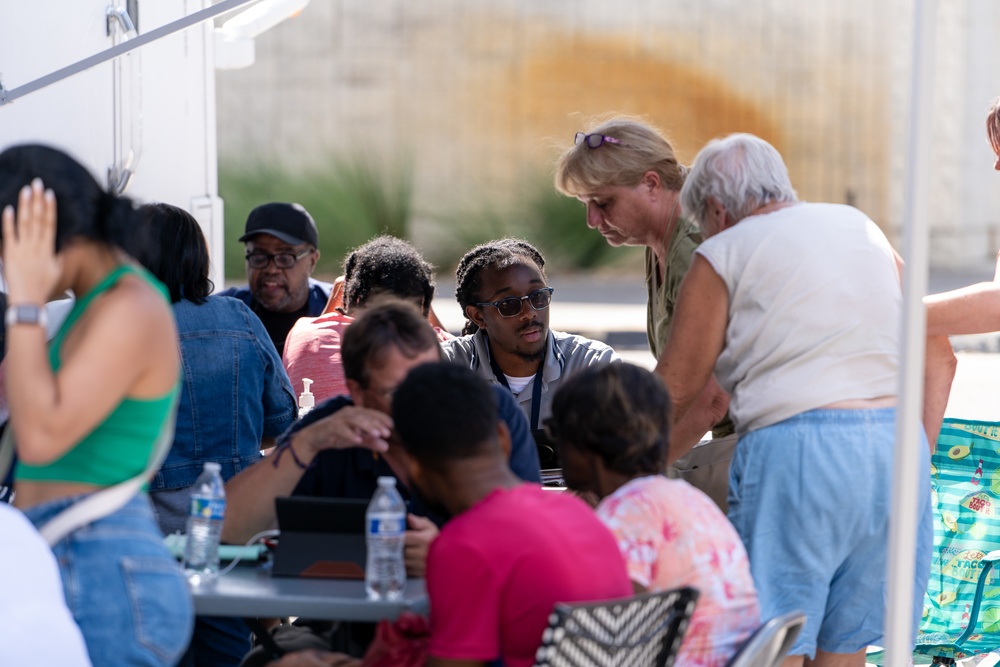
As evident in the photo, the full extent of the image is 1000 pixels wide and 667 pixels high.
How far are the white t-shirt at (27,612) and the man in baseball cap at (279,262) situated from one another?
10.4 feet

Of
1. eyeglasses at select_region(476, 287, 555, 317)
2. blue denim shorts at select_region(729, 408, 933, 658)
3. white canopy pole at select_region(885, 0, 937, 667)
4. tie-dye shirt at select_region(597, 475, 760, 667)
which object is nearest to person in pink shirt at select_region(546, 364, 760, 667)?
tie-dye shirt at select_region(597, 475, 760, 667)

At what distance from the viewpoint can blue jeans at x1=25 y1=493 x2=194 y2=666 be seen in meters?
2.18

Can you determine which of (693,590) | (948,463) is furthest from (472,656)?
(948,463)

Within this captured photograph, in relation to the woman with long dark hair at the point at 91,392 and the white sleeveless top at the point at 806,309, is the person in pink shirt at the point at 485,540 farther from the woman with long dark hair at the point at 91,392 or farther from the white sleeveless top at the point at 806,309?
the white sleeveless top at the point at 806,309

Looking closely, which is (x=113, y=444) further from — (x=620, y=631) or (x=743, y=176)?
(x=743, y=176)

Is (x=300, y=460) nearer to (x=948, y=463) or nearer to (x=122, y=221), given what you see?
(x=122, y=221)

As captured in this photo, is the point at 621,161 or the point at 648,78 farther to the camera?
the point at 648,78

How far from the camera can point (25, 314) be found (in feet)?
7.06

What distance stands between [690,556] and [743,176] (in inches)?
43.4

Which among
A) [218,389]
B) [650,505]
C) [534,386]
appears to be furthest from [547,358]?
[650,505]

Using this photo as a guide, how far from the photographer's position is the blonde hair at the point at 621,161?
3.92 metres

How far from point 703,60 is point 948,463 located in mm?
13806

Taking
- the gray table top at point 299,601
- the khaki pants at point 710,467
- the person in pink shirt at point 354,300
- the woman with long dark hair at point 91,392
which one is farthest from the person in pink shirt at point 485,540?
the person in pink shirt at point 354,300

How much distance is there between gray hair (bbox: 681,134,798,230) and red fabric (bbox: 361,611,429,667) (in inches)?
52.1
